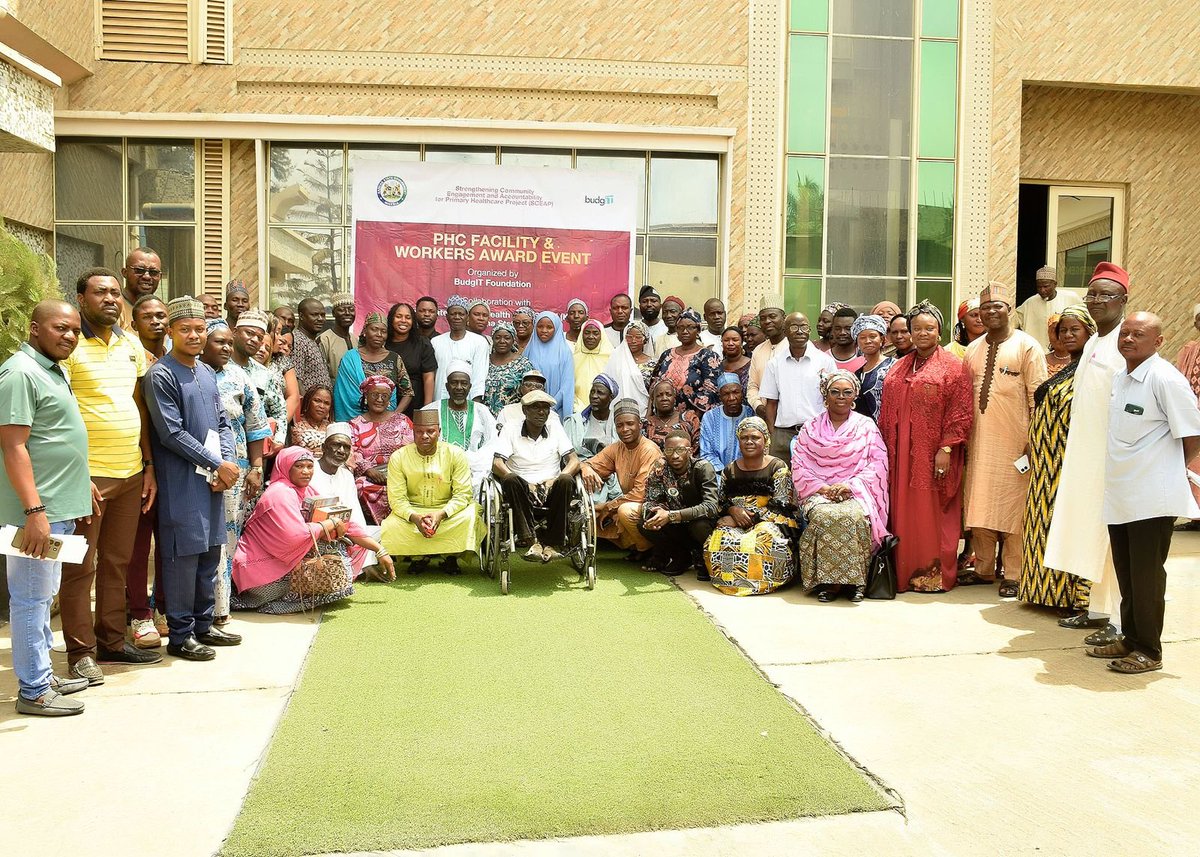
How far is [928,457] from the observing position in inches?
262

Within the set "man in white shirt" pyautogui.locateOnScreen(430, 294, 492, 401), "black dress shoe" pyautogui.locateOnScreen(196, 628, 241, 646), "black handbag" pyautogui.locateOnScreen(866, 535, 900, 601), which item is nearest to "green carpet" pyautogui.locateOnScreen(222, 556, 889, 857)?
"black dress shoe" pyautogui.locateOnScreen(196, 628, 241, 646)

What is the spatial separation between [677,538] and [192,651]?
337cm

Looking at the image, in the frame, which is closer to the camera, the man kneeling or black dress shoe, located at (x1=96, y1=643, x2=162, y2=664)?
black dress shoe, located at (x1=96, y1=643, x2=162, y2=664)

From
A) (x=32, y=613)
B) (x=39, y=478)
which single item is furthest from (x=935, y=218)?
(x=32, y=613)

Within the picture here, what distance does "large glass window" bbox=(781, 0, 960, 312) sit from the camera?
1148 centimetres

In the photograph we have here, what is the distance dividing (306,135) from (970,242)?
770 centimetres

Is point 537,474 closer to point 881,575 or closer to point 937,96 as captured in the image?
point 881,575

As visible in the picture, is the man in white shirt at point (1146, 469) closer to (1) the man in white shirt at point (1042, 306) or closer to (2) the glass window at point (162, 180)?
(1) the man in white shirt at point (1042, 306)

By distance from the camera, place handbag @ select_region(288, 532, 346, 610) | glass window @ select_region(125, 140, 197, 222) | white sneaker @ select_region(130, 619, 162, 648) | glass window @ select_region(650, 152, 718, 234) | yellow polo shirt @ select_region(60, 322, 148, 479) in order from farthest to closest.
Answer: glass window @ select_region(650, 152, 718, 234), glass window @ select_region(125, 140, 197, 222), handbag @ select_region(288, 532, 346, 610), white sneaker @ select_region(130, 619, 162, 648), yellow polo shirt @ select_region(60, 322, 148, 479)

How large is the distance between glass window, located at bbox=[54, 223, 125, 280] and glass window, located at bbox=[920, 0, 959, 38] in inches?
375

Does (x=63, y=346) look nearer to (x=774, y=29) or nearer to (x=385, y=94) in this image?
(x=385, y=94)

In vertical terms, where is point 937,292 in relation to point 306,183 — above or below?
below

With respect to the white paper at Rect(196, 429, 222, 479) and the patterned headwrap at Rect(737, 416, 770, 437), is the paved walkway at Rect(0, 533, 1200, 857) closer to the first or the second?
the white paper at Rect(196, 429, 222, 479)

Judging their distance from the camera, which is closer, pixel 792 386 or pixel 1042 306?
pixel 792 386
